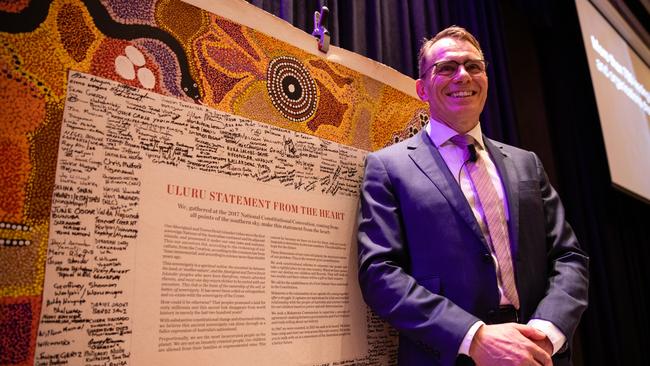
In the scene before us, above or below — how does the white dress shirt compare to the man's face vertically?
below

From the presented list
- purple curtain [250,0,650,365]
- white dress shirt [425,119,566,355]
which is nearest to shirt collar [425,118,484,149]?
white dress shirt [425,119,566,355]

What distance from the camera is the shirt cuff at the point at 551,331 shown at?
984 mm

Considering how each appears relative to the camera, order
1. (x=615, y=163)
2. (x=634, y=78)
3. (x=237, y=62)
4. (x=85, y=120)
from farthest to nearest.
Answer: (x=634, y=78) < (x=615, y=163) < (x=237, y=62) < (x=85, y=120)

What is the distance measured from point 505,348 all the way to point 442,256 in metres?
0.25

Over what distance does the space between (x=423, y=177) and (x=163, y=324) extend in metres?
0.69

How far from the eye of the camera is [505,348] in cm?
89

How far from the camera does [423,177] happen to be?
117cm

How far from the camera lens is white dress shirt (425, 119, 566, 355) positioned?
3.27 feet

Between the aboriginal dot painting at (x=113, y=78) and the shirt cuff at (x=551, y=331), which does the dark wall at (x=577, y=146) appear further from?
the aboriginal dot painting at (x=113, y=78)

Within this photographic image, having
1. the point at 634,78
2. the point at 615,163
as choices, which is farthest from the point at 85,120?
the point at 634,78

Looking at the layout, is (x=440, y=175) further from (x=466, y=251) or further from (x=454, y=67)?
(x=454, y=67)

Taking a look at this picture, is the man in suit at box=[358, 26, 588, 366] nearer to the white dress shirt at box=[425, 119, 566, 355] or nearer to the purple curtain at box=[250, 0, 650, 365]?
the white dress shirt at box=[425, 119, 566, 355]

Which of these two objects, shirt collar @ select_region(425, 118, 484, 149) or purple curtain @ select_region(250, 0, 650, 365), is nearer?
shirt collar @ select_region(425, 118, 484, 149)

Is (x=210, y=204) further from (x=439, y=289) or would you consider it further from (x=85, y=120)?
(x=439, y=289)
